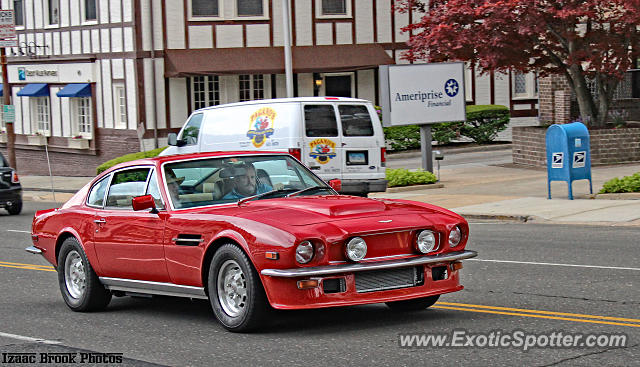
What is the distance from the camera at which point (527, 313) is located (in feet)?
28.7

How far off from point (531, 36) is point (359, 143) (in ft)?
26.4

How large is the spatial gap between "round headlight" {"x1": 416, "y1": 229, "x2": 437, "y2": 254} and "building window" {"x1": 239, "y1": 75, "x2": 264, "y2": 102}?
2943 cm

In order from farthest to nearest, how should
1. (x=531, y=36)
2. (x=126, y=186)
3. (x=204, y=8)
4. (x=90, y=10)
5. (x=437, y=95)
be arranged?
(x=90, y=10), (x=204, y=8), (x=531, y=36), (x=437, y=95), (x=126, y=186)

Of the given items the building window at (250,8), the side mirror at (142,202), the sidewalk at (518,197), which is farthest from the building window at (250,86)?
the side mirror at (142,202)

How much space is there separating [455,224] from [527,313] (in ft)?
3.40

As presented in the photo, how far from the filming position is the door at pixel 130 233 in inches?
354

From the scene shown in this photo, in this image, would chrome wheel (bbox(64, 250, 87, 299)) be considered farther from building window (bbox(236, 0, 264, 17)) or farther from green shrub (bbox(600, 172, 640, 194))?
building window (bbox(236, 0, 264, 17))

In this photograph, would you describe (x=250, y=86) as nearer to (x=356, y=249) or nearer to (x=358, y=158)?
(x=358, y=158)

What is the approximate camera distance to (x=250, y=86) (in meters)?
37.3

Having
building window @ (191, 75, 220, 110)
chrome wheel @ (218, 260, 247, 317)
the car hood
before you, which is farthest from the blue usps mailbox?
building window @ (191, 75, 220, 110)

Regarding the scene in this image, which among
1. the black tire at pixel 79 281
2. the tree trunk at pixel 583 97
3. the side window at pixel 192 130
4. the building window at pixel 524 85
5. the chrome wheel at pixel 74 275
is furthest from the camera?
the building window at pixel 524 85

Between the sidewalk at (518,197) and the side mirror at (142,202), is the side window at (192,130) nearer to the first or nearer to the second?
the sidewalk at (518,197)

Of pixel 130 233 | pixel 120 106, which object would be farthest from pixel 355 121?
pixel 120 106

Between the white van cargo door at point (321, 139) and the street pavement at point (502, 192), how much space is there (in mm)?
2377
